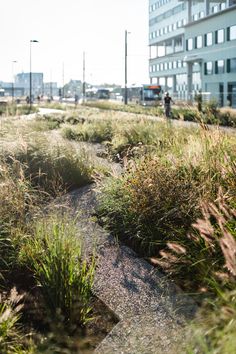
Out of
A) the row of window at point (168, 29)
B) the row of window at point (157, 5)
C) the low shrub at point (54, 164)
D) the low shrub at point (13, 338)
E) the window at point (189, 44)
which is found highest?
the row of window at point (157, 5)

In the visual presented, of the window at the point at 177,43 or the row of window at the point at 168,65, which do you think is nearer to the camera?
the row of window at the point at 168,65

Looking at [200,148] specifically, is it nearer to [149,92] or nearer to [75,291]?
[75,291]

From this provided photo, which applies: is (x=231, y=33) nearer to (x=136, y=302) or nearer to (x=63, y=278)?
(x=136, y=302)

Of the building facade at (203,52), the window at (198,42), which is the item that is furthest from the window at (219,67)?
the window at (198,42)

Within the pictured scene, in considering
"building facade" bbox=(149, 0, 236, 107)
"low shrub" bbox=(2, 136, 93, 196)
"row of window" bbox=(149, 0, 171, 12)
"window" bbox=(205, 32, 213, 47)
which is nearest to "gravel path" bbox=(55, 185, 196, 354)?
"low shrub" bbox=(2, 136, 93, 196)

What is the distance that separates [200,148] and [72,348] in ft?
12.8

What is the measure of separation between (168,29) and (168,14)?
9.56ft

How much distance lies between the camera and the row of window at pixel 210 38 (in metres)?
53.6

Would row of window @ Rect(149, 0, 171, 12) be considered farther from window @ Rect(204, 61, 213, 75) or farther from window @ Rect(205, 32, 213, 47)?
window @ Rect(204, 61, 213, 75)

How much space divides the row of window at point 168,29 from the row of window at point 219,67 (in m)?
25.3

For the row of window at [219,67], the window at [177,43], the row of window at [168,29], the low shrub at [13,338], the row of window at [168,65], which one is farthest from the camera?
the window at [177,43]

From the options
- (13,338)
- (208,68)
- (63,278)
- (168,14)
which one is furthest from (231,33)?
(13,338)

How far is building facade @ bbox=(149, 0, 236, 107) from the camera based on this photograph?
53.6 m

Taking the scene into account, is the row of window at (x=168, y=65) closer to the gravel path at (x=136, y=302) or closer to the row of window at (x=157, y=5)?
the row of window at (x=157, y=5)
